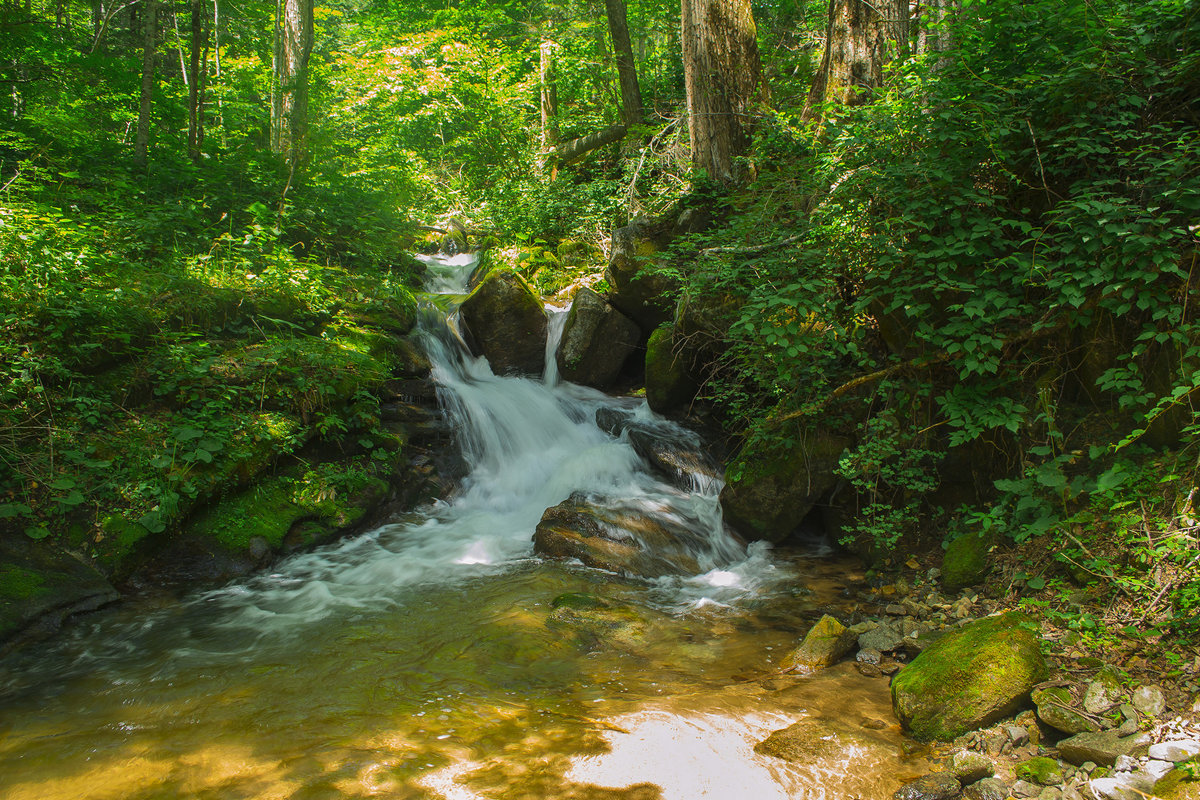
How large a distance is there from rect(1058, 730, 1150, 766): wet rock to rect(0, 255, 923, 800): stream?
A: 0.65m

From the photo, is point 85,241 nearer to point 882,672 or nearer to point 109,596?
point 109,596

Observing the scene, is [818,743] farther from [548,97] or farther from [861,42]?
[548,97]

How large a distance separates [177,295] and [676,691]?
6900mm

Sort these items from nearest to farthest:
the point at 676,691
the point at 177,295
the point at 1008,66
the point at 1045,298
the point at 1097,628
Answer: the point at 1097,628, the point at 676,691, the point at 1045,298, the point at 1008,66, the point at 177,295

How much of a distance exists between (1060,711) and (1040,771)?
1.17 feet

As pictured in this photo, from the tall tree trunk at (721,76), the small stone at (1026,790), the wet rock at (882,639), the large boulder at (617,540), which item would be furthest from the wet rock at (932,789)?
the tall tree trunk at (721,76)

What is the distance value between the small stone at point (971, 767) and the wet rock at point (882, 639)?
1.23 metres

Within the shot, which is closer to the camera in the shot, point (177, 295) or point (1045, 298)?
point (1045, 298)

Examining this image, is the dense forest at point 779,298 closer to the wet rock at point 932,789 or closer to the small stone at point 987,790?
the small stone at point 987,790

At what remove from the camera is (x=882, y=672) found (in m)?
4.03

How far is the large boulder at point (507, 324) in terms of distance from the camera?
34.2 feet

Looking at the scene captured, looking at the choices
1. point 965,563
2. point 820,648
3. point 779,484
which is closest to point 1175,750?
point 820,648

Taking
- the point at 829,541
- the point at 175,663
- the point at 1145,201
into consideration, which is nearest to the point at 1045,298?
the point at 1145,201

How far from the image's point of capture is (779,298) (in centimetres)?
479
